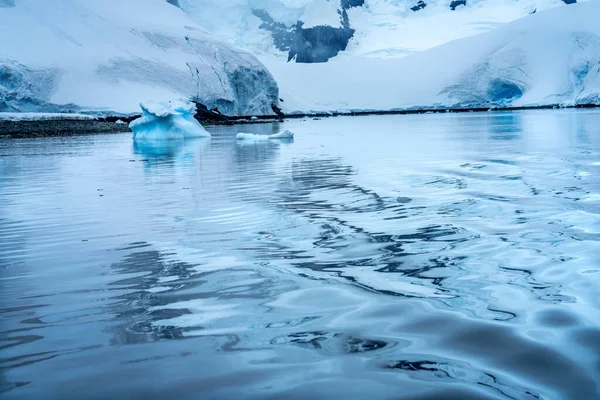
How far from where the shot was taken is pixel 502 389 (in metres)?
1.76

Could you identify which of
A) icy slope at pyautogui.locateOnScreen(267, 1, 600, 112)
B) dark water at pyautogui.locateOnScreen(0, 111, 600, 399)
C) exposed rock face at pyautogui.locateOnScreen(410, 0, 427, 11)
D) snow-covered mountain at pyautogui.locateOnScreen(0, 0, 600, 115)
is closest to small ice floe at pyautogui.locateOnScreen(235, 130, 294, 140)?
dark water at pyautogui.locateOnScreen(0, 111, 600, 399)

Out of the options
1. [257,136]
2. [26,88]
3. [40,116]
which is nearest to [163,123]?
[257,136]

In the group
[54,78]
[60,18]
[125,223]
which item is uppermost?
[60,18]

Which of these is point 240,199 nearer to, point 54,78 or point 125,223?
point 125,223

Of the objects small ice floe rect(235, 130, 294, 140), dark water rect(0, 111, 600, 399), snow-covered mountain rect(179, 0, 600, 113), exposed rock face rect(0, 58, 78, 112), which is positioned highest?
snow-covered mountain rect(179, 0, 600, 113)

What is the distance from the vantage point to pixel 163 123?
82.9 ft

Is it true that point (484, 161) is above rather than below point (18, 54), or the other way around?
below

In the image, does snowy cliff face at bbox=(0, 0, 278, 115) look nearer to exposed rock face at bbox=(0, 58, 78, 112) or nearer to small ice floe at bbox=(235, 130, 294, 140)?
exposed rock face at bbox=(0, 58, 78, 112)

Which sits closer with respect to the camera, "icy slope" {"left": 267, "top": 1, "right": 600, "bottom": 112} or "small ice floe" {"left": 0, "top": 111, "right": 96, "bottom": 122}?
"small ice floe" {"left": 0, "top": 111, "right": 96, "bottom": 122}

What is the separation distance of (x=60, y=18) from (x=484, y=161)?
167 feet

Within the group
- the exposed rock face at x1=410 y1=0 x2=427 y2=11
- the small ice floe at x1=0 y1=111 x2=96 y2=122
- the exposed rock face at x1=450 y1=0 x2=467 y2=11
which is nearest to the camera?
the small ice floe at x1=0 y1=111 x2=96 y2=122

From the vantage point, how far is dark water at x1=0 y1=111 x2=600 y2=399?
1895mm

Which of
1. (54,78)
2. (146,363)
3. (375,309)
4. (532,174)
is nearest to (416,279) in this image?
(375,309)

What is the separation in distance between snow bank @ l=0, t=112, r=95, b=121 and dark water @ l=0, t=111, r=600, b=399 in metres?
32.0
